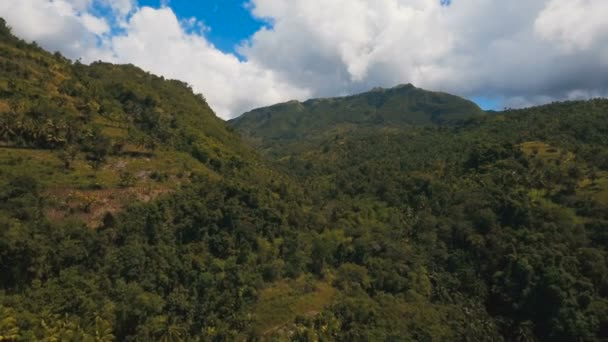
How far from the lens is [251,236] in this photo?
286 feet

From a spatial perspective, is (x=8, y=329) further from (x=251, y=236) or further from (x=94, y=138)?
(x=94, y=138)

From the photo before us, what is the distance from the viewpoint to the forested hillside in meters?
64.9

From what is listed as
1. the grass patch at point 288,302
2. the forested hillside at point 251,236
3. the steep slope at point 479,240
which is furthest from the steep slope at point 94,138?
the steep slope at point 479,240

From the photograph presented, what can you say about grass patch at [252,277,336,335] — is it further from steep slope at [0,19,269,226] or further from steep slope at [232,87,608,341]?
steep slope at [0,19,269,226]

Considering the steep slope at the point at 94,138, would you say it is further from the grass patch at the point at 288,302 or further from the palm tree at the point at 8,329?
the grass patch at the point at 288,302

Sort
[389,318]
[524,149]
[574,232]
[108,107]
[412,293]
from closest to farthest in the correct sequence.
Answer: [389,318], [412,293], [574,232], [108,107], [524,149]

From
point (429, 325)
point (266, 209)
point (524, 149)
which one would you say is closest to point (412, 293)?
point (429, 325)

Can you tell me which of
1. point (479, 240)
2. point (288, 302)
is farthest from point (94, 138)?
point (479, 240)

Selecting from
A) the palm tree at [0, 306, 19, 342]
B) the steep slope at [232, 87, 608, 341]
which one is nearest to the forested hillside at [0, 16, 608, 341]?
the palm tree at [0, 306, 19, 342]

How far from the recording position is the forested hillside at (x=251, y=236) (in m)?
64.9

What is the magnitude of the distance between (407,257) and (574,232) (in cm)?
3414

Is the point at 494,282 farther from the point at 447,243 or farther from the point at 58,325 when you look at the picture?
the point at 58,325

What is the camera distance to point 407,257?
96250 mm

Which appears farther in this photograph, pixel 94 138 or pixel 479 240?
pixel 479 240
